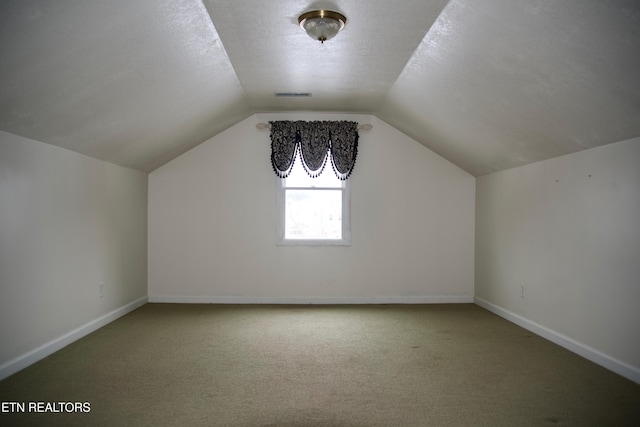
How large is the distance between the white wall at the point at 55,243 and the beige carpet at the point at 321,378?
28 centimetres

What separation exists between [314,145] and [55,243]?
3128mm

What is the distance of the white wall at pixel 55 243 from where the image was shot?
126 inches

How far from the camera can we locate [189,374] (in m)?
3.25

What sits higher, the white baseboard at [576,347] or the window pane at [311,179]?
the window pane at [311,179]

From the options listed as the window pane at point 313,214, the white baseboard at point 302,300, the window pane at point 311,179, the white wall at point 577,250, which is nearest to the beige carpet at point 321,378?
the white wall at point 577,250

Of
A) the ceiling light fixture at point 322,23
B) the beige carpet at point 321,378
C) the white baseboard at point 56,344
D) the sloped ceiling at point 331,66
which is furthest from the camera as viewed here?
the white baseboard at point 56,344

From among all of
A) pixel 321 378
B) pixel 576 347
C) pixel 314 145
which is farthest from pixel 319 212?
pixel 576 347

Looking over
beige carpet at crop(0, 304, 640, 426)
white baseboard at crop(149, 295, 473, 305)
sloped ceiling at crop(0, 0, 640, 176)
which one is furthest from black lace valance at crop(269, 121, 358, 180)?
beige carpet at crop(0, 304, 640, 426)

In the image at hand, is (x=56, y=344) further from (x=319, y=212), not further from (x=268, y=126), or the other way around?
(x=268, y=126)

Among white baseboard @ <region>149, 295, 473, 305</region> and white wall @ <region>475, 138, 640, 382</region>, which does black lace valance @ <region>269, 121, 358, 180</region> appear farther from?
white wall @ <region>475, 138, 640, 382</region>

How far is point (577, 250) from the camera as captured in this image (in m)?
3.79

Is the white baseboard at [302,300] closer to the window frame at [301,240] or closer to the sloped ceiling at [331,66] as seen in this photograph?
the window frame at [301,240]

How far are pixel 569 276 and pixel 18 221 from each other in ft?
14.5

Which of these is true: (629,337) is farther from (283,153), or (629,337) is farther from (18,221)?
(18,221)
